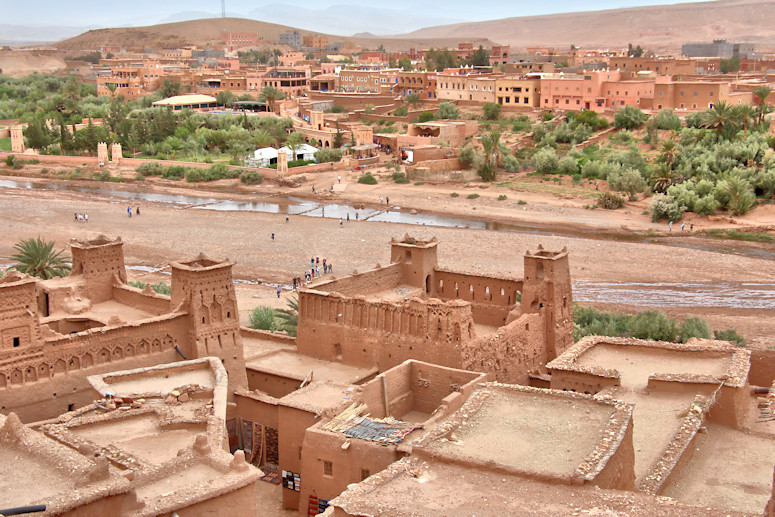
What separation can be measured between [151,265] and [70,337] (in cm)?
1967

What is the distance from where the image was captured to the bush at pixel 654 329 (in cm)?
2244

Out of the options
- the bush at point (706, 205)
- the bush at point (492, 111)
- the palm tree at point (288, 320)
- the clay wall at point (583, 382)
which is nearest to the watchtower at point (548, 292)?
the clay wall at point (583, 382)

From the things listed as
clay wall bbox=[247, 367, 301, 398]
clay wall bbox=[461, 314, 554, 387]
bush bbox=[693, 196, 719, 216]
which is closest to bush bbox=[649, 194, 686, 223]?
bush bbox=[693, 196, 719, 216]

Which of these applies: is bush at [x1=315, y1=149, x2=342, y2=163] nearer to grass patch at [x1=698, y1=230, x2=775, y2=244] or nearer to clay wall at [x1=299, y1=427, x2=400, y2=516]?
grass patch at [x1=698, y1=230, x2=775, y2=244]

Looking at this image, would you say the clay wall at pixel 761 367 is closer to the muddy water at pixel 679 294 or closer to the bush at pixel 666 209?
the muddy water at pixel 679 294

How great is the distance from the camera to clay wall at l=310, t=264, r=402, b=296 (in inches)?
749

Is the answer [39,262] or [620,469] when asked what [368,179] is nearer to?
[39,262]

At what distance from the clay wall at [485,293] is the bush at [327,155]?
3677 centimetres

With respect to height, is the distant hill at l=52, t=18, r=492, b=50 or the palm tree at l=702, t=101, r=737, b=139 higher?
the distant hill at l=52, t=18, r=492, b=50

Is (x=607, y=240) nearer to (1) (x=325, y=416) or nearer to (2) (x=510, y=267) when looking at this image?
(2) (x=510, y=267)

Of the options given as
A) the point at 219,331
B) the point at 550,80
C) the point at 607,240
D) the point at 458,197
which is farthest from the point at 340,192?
the point at 219,331

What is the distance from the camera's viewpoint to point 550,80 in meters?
61.8

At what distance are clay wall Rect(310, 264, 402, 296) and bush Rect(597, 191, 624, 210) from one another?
24.9m

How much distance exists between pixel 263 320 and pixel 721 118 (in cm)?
3376
